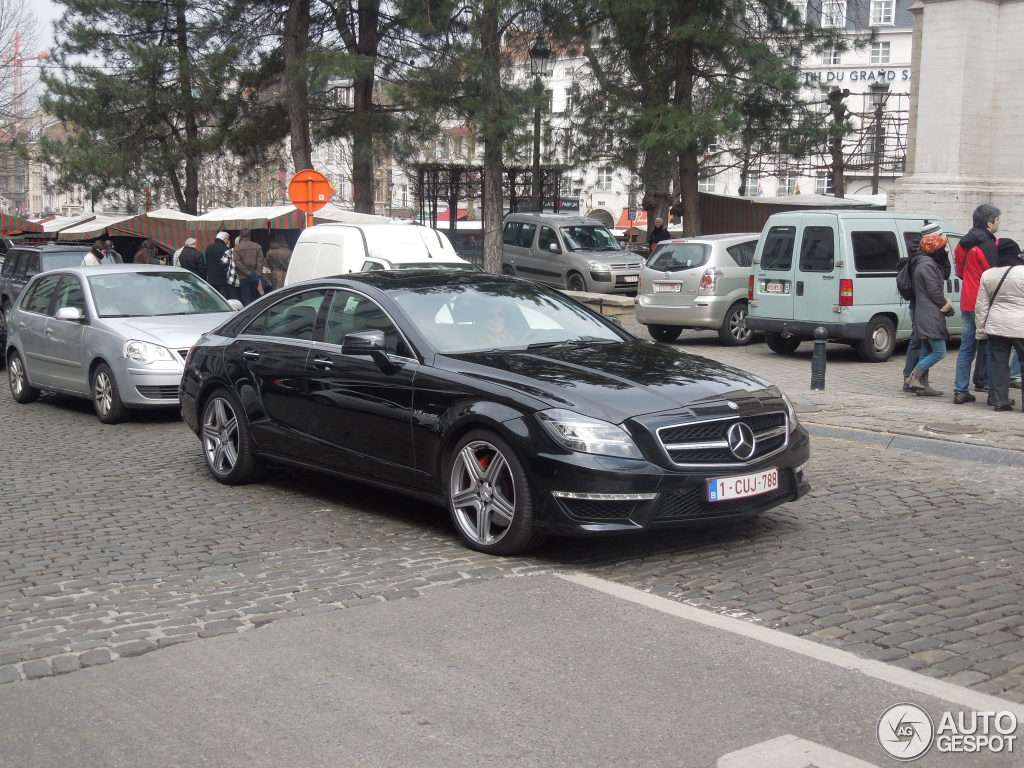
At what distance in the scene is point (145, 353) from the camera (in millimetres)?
12133

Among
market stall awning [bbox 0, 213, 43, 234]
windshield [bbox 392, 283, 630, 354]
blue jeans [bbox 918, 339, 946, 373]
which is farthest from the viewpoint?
market stall awning [bbox 0, 213, 43, 234]

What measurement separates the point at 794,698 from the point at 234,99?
101ft

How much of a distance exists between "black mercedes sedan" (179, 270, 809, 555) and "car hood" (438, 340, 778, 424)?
1cm

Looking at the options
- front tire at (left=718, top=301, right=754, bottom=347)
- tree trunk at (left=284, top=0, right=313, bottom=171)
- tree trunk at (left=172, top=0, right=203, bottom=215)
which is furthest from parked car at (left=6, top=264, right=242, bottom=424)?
tree trunk at (left=172, top=0, right=203, bottom=215)

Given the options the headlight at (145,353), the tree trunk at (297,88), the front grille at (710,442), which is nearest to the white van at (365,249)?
the headlight at (145,353)

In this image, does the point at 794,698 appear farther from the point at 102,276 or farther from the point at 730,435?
the point at 102,276

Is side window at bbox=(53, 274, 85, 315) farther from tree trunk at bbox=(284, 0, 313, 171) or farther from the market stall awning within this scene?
the market stall awning

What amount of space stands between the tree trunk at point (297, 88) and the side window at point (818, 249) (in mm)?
14768

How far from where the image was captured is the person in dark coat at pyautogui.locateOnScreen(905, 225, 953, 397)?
1234 cm

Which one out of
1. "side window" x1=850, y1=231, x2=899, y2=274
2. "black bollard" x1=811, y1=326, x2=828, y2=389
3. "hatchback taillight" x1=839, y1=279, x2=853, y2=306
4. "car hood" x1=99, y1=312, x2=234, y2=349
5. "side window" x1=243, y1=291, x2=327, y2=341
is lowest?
"black bollard" x1=811, y1=326, x2=828, y2=389

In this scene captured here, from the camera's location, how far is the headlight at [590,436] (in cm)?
631

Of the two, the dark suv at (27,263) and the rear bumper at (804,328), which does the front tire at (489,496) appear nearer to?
the rear bumper at (804,328)

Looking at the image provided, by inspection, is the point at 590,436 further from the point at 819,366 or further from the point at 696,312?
the point at 696,312

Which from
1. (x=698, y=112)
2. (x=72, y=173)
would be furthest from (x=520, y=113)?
(x=72, y=173)
